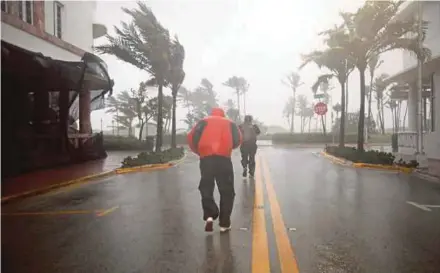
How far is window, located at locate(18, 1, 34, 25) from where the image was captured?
11457 mm

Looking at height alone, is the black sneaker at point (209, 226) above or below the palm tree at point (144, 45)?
below

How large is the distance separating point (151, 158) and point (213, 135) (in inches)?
396

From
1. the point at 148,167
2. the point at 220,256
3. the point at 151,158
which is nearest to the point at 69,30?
the point at 151,158

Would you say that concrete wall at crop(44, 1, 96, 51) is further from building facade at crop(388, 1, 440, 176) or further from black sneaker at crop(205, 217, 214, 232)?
building facade at crop(388, 1, 440, 176)

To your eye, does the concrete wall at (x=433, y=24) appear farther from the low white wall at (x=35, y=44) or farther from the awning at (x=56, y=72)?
the low white wall at (x=35, y=44)

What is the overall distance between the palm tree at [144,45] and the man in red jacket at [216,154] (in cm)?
1187

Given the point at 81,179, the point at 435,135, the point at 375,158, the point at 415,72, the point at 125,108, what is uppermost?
the point at 415,72

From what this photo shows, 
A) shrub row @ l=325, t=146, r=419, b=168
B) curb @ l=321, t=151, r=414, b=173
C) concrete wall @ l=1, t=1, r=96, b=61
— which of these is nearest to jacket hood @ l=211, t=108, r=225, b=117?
concrete wall @ l=1, t=1, r=96, b=61

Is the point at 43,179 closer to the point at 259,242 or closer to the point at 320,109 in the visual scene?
the point at 259,242

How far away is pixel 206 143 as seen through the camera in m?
4.99

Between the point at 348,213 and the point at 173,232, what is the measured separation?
2711 millimetres

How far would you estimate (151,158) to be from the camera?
580 inches

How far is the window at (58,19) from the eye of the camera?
1509cm

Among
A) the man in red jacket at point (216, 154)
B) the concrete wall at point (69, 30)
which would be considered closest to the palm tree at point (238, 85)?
the man in red jacket at point (216, 154)
